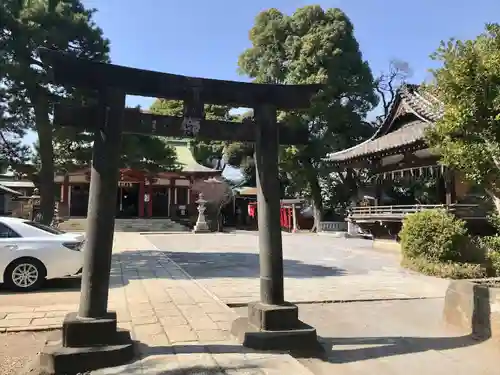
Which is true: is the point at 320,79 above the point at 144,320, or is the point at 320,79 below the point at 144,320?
above

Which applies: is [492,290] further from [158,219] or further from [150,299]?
[158,219]

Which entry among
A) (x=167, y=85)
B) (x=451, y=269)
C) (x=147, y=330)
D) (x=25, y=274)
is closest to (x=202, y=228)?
(x=451, y=269)

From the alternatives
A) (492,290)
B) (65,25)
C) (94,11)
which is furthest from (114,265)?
(492,290)

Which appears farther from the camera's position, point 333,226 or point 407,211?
point 333,226

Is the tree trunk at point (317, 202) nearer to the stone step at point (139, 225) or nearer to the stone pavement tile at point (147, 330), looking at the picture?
the stone step at point (139, 225)

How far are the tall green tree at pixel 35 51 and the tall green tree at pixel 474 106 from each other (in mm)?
9354

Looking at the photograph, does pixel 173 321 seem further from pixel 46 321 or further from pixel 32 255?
pixel 32 255

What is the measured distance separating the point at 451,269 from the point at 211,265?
19.9 ft

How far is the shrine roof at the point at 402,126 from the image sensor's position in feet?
52.2

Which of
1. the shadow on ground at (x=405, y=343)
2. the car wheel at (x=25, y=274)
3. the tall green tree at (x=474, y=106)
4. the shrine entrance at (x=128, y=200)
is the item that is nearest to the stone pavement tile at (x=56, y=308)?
the car wheel at (x=25, y=274)

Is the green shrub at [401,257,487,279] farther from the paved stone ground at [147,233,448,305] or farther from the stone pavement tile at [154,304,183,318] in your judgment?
the stone pavement tile at [154,304,183,318]

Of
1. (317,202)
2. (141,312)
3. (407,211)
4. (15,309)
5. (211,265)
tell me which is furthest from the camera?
(317,202)

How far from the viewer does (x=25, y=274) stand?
26.8 ft

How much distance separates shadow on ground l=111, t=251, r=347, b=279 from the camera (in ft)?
36.2
